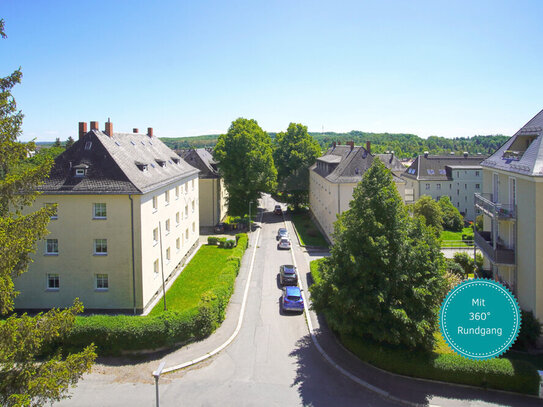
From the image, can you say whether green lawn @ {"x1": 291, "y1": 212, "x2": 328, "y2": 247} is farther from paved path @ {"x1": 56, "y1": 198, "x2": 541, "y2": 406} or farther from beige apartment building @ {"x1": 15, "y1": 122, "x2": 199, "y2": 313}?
beige apartment building @ {"x1": 15, "y1": 122, "x2": 199, "y2": 313}

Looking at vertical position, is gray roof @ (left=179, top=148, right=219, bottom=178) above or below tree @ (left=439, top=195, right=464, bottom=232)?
above

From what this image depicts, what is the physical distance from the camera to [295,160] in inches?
2702

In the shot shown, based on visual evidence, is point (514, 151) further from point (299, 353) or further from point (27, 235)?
point (27, 235)

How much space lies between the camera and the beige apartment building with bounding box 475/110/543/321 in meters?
21.1

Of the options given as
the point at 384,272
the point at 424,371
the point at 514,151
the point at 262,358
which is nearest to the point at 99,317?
the point at 262,358

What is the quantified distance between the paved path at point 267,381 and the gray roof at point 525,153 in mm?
11105

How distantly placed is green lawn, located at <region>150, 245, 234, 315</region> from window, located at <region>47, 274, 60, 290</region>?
21.8ft

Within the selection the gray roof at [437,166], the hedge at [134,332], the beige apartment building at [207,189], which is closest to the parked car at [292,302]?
the hedge at [134,332]

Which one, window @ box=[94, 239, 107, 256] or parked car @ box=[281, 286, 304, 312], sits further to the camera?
window @ box=[94, 239, 107, 256]

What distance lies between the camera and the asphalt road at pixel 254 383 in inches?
712

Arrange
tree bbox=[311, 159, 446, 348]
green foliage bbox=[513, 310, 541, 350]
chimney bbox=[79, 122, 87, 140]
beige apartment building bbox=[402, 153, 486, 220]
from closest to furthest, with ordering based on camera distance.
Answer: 1. tree bbox=[311, 159, 446, 348]
2. green foliage bbox=[513, 310, 541, 350]
3. chimney bbox=[79, 122, 87, 140]
4. beige apartment building bbox=[402, 153, 486, 220]

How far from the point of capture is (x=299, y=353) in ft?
72.8

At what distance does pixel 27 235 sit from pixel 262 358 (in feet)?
43.0

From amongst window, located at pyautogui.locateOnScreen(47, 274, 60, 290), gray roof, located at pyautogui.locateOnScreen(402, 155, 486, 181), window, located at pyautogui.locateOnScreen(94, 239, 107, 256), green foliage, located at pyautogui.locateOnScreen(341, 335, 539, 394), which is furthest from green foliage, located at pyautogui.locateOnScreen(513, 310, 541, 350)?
gray roof, located at pyautogui.locateOnScreen(402, 155, 486, 181)
